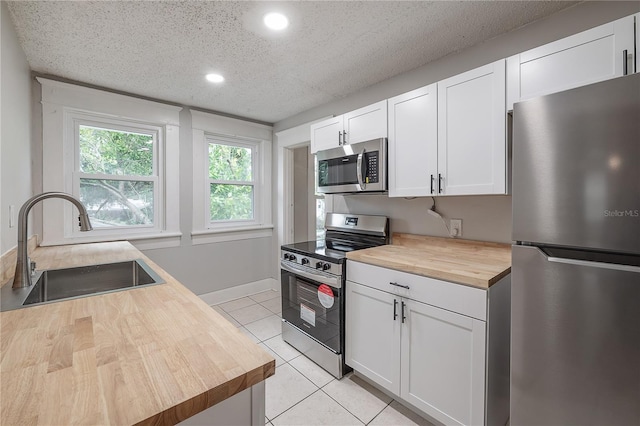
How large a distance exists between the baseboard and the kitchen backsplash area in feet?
5.98

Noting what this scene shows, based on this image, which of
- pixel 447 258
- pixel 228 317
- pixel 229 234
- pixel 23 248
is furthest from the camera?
pixel 229 234

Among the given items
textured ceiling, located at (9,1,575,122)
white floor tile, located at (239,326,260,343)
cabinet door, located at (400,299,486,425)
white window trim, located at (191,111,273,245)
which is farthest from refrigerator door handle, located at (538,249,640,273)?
white window trim, located at (191,111,273,245)

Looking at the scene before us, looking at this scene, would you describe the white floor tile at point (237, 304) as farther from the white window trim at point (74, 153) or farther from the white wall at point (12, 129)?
the white wall at point (12, 129)

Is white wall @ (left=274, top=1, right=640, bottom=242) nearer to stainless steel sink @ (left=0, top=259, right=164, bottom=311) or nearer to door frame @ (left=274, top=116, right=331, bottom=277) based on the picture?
door frame @ (left=274, top=116, right=331, bottom=277)

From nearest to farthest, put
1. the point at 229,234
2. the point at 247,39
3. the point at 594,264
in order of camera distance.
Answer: the point at 594,264 → the point at 247,39 → the point at 229,234

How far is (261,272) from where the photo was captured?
3.84 meters

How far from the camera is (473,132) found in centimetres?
166

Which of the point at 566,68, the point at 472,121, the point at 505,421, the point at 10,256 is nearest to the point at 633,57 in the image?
the point at 566,68

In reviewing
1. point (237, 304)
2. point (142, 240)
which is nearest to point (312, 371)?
point (237, 304)

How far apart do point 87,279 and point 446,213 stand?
94.1 inches

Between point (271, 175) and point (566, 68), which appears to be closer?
point (566, 68)

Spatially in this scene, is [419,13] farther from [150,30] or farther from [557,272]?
[150,30]

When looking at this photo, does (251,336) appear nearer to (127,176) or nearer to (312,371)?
(312,371)

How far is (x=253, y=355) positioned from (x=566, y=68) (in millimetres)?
1832
